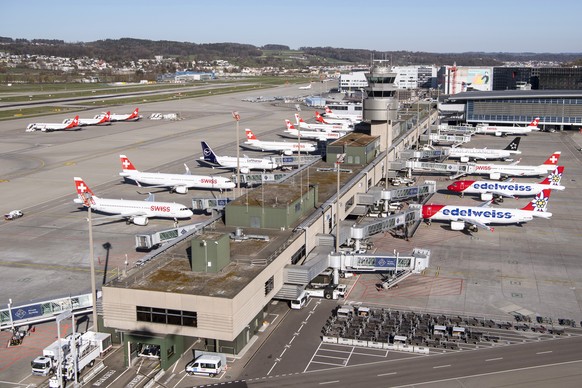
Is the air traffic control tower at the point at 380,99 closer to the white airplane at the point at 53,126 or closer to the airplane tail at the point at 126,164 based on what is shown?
the airplane tail at the point at 126,164

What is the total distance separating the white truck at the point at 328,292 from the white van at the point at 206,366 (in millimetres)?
16134

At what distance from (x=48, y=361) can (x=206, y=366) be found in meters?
12.1

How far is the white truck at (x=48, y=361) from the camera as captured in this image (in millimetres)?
44312

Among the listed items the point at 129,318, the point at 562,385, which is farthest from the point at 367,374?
the point at 129,318

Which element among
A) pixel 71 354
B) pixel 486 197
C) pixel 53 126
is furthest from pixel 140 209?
pixel 53 126

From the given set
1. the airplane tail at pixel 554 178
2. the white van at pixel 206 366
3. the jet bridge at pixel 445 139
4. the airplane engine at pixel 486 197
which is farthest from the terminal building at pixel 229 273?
the jet bridge at pixel 445 139

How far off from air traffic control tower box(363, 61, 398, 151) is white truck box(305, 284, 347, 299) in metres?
55.6

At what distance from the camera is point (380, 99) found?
113 m

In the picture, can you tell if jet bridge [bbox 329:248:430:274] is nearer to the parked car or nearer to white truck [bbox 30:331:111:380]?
white truck [bbox 30:331:111:380]

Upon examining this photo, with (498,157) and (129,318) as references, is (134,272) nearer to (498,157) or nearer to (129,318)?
(129,318)

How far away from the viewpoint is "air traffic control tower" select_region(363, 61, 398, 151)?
367 feet

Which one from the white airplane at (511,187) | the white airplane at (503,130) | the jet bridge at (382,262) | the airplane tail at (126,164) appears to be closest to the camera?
the jet bridge at (382,262)

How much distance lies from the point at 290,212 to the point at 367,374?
75.4 feet

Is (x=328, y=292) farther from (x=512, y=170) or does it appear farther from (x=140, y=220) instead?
(x=512, y=170)
